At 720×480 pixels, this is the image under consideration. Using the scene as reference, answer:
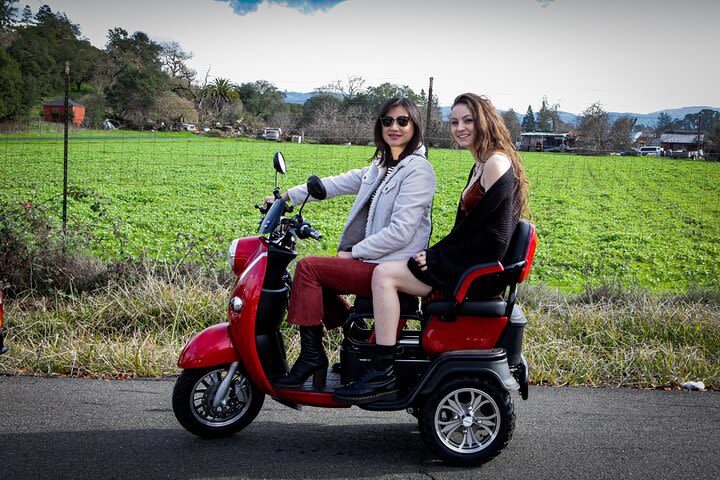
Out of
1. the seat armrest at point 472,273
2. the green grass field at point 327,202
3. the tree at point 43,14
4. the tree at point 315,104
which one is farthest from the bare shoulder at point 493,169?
the tree at point 315,104

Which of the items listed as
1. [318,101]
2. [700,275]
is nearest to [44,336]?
[700,275]

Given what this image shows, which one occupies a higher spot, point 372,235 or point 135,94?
point 135,94

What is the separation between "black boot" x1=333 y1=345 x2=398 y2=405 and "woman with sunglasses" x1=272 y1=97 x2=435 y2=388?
22 centimetres

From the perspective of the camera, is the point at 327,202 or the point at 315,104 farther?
the point at 315,104

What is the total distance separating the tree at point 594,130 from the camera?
2364 centimetres

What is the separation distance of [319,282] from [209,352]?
0.74m

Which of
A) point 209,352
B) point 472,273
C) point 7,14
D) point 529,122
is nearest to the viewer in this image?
point 472,273

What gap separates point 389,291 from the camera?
3764mm

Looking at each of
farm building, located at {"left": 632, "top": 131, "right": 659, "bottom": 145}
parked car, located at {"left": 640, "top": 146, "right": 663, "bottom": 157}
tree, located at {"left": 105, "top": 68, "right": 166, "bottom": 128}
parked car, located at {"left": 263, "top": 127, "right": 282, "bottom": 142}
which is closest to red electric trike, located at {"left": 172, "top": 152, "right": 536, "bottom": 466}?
tree, located at {"left": 105, "top": 68, "right": 166, "bottom": 128}

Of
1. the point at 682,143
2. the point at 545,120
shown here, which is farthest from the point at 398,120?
the point at 682,143

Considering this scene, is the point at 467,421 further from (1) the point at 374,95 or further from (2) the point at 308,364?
(1) the point at 374,95

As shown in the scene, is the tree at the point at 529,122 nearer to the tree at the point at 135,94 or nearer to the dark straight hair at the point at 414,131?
the tree at the point at 135,94

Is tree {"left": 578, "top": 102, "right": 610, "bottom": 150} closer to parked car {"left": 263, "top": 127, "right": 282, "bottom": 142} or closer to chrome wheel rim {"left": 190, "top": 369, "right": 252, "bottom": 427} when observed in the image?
parked car {"left": 263, "top": 127, "right": 282, "bottom": 142}

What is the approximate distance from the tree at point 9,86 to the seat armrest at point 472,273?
9.85 metres
